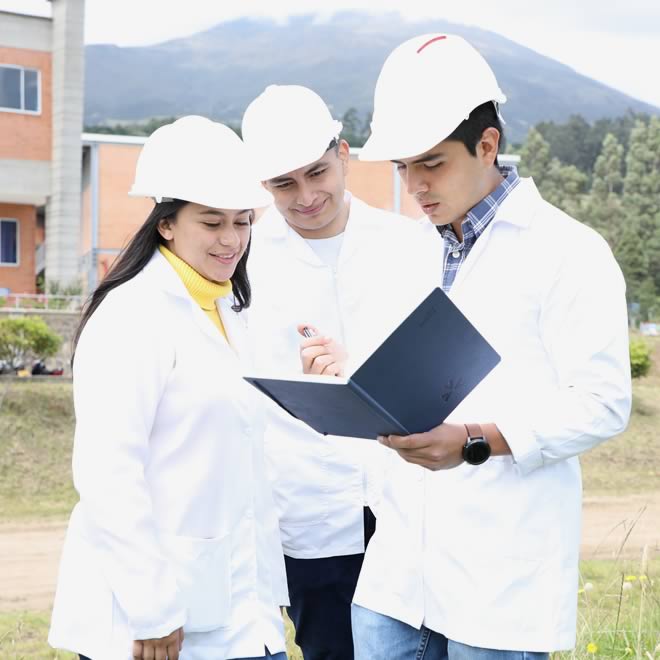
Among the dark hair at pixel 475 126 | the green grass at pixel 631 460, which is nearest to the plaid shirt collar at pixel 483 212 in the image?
the dark hair at pixel 475 126

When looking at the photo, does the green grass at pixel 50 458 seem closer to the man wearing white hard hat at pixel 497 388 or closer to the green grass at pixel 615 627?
the green grass at pixel 615 627

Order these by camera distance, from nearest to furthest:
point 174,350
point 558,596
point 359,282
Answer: point 558,596 < point 174,350 < point 359,282

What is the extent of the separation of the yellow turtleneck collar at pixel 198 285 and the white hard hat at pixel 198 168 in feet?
0.52

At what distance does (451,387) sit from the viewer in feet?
8.14

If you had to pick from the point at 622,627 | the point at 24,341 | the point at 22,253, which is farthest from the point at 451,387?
the point at 22,253

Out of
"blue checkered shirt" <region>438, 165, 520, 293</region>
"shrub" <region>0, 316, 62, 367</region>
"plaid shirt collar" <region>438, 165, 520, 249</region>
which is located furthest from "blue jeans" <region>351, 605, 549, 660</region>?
"shrub" <region>0, 316, 62, 367</region>

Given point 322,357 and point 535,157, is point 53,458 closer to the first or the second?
point 322,357

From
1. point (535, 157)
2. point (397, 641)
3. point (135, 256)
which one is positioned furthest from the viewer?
point (535, 157)

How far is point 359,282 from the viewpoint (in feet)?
11.9

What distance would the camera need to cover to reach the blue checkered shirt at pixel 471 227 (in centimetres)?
275

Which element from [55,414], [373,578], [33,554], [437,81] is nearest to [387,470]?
[373,578]

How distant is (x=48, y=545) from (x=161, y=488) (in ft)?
28.6

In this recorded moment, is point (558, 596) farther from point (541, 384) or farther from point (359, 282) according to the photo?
point (359, 282)

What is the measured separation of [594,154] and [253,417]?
337 feet
